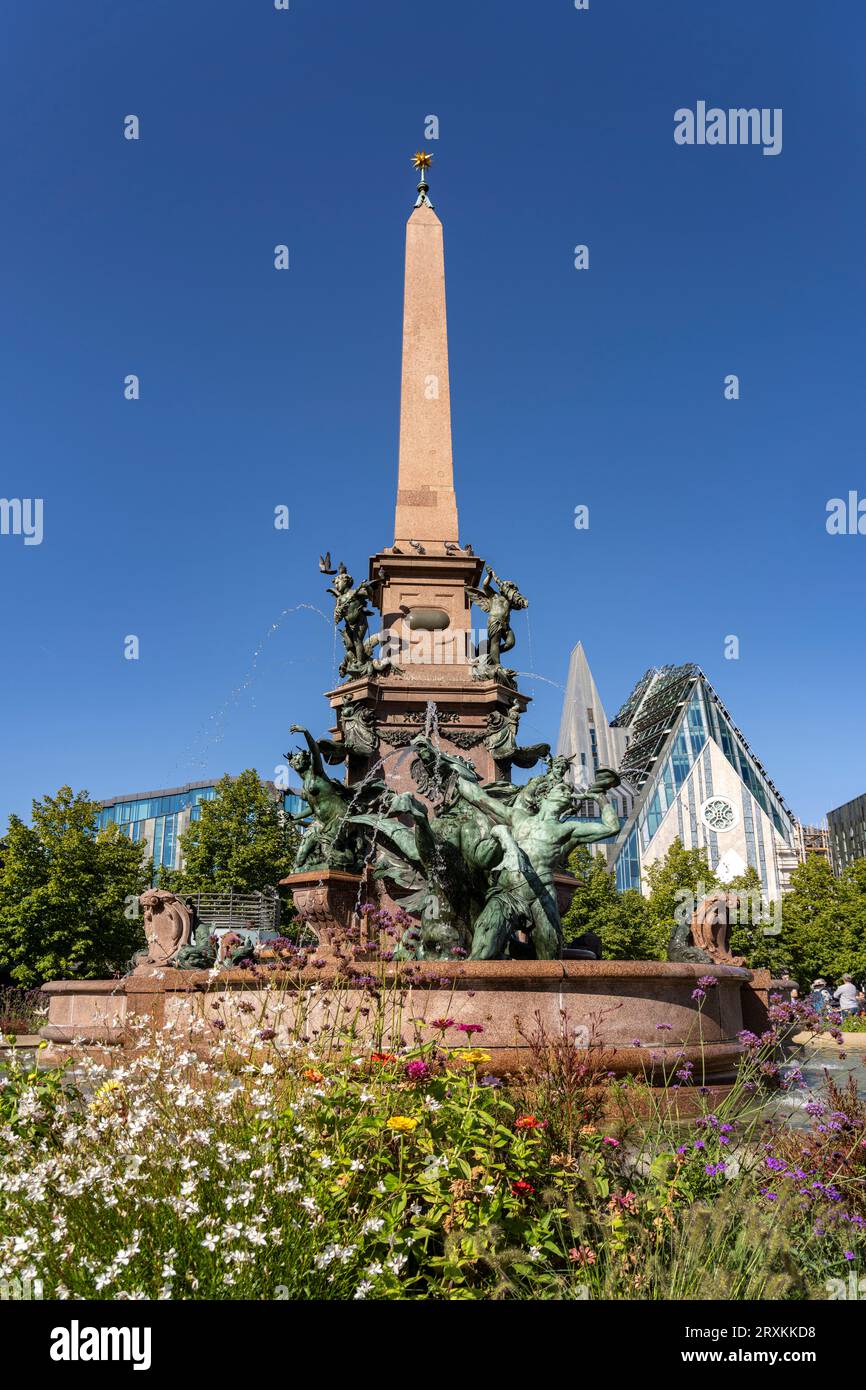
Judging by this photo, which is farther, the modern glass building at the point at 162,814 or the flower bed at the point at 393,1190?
the modern glass building at the point at 162,814

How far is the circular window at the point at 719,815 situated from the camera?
9956 centimetres

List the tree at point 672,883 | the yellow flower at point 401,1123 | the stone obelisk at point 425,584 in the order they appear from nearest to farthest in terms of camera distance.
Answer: the yellow flower at point 401,1123, the stone obelisk at point 425,584, the tree at point 672,883

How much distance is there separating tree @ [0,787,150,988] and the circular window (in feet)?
233

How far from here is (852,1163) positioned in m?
4.71

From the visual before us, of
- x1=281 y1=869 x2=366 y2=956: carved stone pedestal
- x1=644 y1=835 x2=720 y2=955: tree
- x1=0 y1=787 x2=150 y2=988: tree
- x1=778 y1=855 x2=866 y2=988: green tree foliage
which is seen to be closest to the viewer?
x1=281 y1=869 x2=366 y2=956: carved stone pedestal

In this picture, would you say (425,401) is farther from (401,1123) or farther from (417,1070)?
(401,1123)

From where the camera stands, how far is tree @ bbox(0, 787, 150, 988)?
3578 centimetres

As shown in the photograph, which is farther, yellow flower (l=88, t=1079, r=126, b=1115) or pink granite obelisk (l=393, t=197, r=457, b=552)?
pink granite obelisk (l=393, t=197, r=457, b=552)

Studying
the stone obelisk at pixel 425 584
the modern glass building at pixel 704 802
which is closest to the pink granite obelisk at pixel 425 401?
the stone obelisk at pixel 425 584

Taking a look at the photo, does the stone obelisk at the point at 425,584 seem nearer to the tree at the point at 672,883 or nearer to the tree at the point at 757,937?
the tree at the point at 757,937

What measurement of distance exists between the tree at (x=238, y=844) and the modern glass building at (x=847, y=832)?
8586 cm

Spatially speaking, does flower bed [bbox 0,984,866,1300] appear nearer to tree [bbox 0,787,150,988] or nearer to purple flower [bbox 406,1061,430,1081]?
purple flower [bbox 406,1061,430,1081]

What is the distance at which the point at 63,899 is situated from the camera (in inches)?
1433

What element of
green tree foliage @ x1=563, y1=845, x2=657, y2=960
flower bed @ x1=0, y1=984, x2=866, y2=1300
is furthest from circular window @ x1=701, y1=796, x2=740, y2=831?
flower bed @ x1=0, y1=984, x2=866, y2=1300
